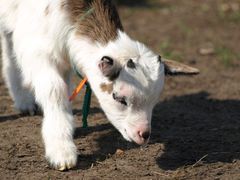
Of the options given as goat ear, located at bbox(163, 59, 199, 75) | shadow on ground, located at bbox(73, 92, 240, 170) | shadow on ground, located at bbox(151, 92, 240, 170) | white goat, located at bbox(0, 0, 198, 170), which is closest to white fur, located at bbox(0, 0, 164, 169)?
white goat, located at bbox(0, 0, 198, 170)

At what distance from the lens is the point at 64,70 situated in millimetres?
5945

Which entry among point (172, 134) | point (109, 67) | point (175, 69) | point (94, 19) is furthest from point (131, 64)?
point (172, 134)

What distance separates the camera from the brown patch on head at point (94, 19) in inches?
217

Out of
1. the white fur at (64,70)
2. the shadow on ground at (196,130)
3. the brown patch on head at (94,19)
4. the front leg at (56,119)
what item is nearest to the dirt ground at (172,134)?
the shadow on ground at (196,130)

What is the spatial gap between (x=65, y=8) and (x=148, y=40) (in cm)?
490

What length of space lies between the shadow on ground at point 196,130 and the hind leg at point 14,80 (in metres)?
1.46

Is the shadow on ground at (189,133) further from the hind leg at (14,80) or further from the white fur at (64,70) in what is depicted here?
the hind leg at (14,80)

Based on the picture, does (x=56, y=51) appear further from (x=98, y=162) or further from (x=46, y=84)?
(x=98, y=162)

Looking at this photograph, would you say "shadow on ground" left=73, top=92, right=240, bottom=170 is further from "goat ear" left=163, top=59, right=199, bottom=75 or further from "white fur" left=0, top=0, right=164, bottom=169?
"goat ear" left=163, top=59, right=199, bottom=75

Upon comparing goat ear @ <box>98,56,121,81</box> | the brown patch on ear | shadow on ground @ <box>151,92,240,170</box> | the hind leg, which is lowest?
shadow on ground @ <box>151,92,240,170</box>

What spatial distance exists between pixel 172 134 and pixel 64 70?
136cm

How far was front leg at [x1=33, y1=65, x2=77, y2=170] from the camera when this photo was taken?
17.2ft

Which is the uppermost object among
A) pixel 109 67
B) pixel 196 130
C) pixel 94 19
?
pixel 94 19

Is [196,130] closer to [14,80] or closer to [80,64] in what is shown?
[80,64]
